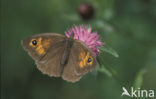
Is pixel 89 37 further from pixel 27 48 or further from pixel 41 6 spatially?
pixel 41 6

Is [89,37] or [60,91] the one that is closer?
[89,37]

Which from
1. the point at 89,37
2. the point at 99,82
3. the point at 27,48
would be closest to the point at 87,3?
the point at 99,82

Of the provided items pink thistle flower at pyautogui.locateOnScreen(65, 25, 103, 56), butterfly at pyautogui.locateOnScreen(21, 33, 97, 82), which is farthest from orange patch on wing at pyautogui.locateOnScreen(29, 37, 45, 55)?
pink thistle flower at pyautogui.locateOnScreen(65, 25, 103, 56)

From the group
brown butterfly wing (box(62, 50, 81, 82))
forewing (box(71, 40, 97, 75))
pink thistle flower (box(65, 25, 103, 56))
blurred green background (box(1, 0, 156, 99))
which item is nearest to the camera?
forewing (box(71, 40, 97, 75))

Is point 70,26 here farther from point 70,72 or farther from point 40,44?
point 70,72

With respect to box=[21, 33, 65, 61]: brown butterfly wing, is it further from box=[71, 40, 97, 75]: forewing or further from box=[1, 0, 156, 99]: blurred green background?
box=[1, 0, 156, 99]: blurred green background

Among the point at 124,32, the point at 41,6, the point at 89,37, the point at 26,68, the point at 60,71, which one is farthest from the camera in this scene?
the point at 41,6

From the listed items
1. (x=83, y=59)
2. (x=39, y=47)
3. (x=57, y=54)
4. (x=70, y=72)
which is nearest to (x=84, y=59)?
(x=83, y=59)
